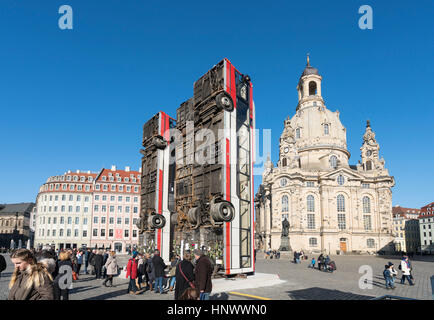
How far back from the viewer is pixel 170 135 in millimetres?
30578

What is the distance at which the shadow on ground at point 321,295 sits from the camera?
46.2 feet

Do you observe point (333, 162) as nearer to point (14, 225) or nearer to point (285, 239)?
point (285, 239)

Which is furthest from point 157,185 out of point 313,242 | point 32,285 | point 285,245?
point 313,242

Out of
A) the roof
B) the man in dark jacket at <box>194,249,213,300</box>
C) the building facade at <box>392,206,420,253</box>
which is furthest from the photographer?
the building facade at <box>392,206,420,253</box>

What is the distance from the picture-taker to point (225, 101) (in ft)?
65.8

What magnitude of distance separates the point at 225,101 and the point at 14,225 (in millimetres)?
114800

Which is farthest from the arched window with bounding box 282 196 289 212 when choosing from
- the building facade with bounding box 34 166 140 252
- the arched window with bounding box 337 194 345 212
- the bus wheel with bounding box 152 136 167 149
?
the bus wheel with bounding box 152 136 167 149

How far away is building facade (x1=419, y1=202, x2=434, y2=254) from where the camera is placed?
108931mm

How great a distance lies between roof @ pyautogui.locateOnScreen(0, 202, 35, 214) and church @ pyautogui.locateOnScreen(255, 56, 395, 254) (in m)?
83.6

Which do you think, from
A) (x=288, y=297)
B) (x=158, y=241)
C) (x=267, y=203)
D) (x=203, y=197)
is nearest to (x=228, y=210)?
(x=203, y=197)

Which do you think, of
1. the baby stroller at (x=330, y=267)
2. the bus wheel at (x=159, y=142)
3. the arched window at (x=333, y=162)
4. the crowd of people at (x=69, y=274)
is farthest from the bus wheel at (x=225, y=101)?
the arched window at (x=333, y=162)

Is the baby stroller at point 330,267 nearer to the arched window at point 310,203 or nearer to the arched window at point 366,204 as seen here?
the arched window at point 310,203

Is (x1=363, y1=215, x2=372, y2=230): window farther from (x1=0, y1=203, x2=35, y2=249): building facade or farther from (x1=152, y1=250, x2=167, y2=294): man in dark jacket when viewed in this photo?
(x1=0, y1=203, x2=35, y2=249): building facade
